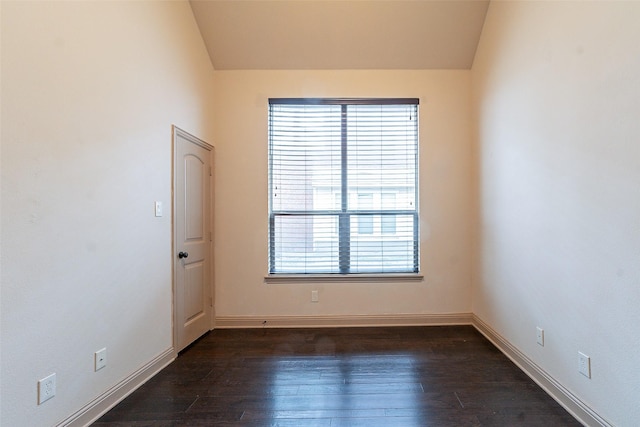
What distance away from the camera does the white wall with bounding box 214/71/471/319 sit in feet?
10.7

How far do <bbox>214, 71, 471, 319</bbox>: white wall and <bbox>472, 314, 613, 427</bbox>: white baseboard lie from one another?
650mm

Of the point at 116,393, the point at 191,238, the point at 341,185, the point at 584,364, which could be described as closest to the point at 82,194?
the point at 191,238

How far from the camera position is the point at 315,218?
11.0 ft

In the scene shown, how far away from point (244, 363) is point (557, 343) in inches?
92.2

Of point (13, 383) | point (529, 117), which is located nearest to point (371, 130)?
point (529, 117)

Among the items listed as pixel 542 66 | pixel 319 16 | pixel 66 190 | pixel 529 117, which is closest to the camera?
pixel 66 190

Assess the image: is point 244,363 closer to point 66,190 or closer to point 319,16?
point 66,190

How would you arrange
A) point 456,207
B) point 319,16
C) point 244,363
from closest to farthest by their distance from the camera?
point 244,363 < point 319,16 < point 456,207

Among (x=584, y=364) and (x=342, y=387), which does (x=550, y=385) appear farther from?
(x=342, y=387)

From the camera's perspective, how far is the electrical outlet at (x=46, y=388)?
1.51 meters

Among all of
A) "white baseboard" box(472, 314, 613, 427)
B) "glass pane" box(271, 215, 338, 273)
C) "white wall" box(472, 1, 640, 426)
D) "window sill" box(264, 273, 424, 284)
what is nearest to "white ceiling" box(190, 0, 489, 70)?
"white wall" box(472, 1, 640, 426)

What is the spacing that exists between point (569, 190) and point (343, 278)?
2124 millimetres

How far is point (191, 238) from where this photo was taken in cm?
288

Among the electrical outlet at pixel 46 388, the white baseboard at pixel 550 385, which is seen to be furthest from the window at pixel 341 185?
the electrical outlet at pixel 46 388
